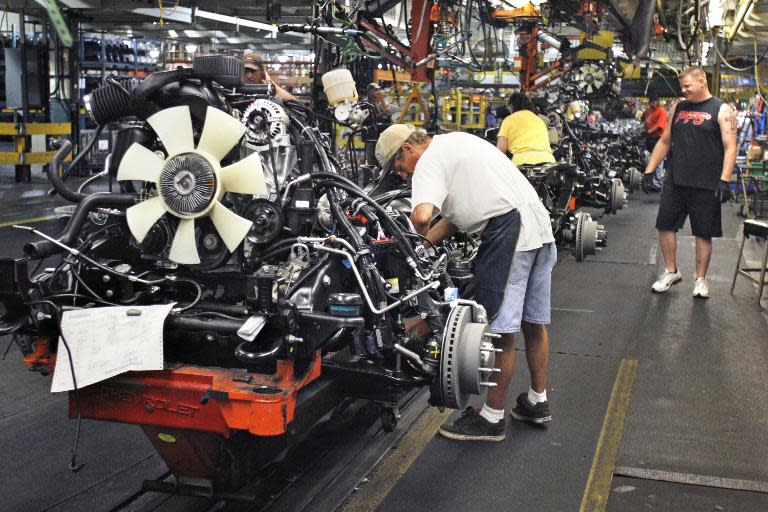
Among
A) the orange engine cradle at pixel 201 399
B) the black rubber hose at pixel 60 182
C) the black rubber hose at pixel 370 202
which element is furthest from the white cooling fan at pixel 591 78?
the orange engine cradle at pixel 201 399

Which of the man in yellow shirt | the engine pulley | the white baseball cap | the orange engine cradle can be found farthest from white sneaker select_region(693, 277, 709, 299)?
the orange engine cradle

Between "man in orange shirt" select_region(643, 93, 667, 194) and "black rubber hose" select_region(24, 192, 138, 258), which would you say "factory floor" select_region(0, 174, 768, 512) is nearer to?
"black rubber hose" select_region(24, 192, 138, 258)

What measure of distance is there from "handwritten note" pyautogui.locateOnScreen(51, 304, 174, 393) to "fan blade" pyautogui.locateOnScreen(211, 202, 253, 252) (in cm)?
41

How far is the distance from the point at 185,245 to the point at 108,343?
56 centimetres

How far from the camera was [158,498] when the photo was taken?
393cm

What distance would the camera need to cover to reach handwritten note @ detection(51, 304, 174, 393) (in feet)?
11.2

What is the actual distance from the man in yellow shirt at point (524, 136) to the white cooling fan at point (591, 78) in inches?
256

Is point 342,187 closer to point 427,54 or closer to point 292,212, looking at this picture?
point 292,212

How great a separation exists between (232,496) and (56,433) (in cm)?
155

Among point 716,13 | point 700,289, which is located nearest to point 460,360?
point 700,289

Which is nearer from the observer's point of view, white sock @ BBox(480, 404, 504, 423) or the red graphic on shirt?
white sock @ BBox(480, 404, 504, 423)

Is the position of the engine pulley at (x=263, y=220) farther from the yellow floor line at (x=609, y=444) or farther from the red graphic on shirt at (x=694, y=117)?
the red graphic on shirt at (x=694, y=117)

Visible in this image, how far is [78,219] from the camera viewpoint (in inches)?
153

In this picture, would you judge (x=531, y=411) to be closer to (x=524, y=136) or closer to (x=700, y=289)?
(x=700, y=289)
